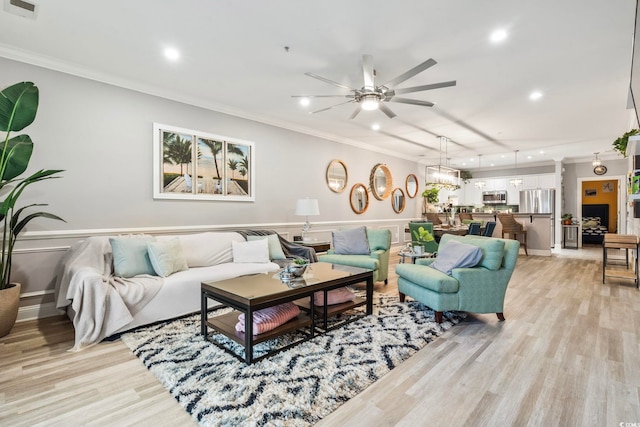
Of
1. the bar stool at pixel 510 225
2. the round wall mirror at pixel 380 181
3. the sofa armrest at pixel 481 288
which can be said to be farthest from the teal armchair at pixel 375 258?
the bar stool at pixel 510 225

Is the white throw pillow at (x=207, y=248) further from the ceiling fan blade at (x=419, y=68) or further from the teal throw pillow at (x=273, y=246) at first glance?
the ceiling fan blade at (x=419, y=68)

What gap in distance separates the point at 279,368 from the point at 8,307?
8.13ft

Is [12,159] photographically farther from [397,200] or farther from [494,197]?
[494,197]

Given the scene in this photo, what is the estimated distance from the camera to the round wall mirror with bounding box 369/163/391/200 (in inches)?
296

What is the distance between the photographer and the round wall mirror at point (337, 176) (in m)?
6.41

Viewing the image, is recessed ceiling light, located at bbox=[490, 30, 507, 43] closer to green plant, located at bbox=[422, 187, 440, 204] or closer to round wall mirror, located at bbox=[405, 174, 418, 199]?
round wall mirror, located at bbox=[405, 174, 418, 199]

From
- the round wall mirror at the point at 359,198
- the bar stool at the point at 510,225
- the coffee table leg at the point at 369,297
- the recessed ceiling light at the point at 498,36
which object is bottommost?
the coffee table leg at the point at 369,297

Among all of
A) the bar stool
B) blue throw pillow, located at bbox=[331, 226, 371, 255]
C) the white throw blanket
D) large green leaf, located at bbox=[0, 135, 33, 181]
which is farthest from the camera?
the bar stool

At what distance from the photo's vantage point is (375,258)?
14.5ft

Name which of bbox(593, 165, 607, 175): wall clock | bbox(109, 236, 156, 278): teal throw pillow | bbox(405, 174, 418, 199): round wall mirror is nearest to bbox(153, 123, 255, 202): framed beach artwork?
bbox(109, 236, 156, 278): teal throw pillow

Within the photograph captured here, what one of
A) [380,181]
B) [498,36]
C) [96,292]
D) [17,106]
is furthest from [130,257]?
[380,181]

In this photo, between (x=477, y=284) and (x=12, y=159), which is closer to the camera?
(x=12, y=159)

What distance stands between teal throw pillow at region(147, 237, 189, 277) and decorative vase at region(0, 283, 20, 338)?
3.55ft

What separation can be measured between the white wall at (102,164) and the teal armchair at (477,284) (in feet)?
9.83
